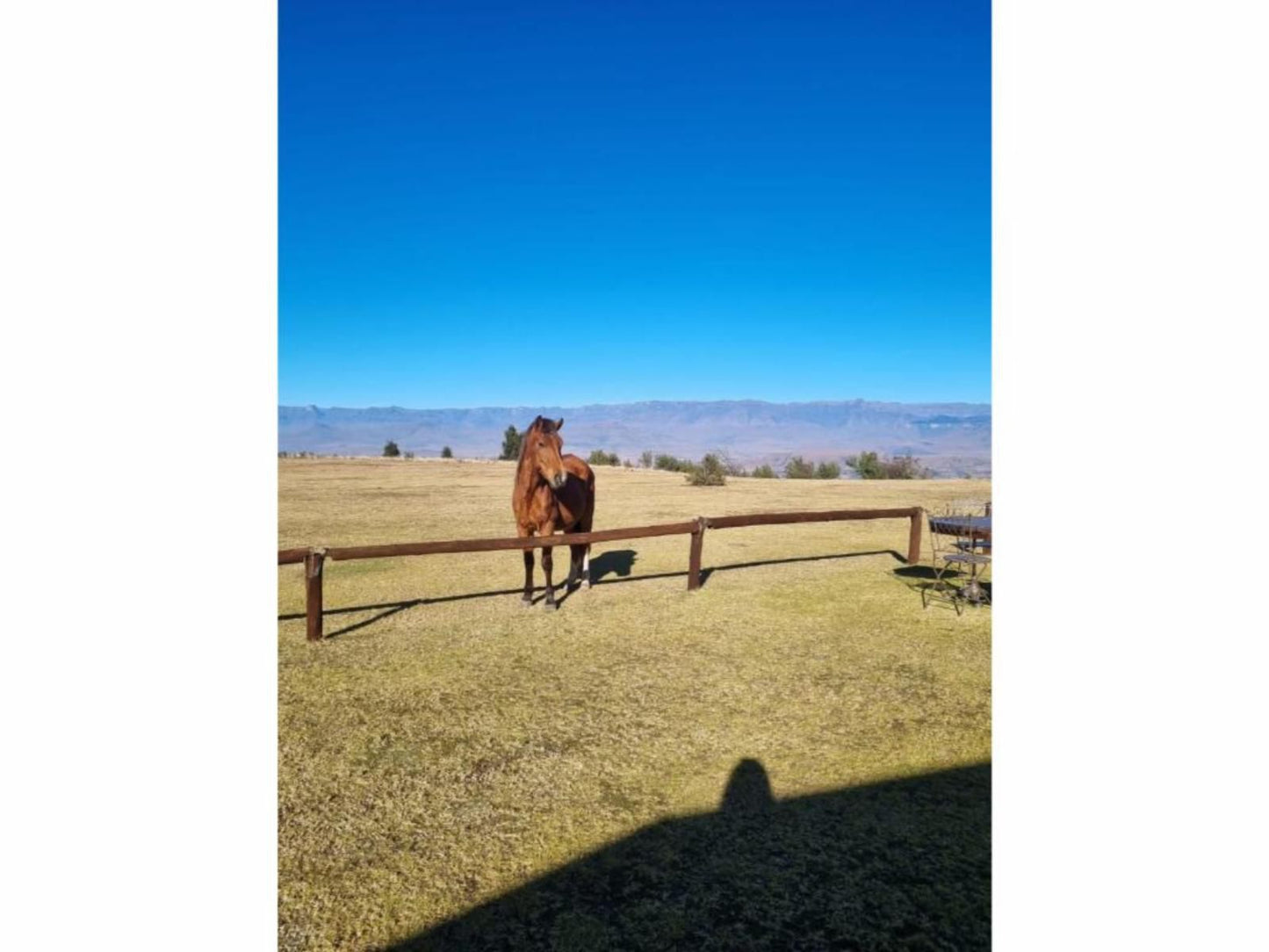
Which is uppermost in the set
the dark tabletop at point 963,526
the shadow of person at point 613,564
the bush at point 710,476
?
the bush at point 710,476

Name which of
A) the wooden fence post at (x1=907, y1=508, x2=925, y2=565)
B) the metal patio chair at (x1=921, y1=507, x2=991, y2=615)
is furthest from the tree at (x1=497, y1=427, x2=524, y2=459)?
the metal patio chair at (x1=921, y1=507, x2=991, y2=615)

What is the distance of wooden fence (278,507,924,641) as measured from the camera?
220 inches

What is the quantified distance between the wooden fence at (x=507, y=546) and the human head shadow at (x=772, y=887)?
8.95 ft

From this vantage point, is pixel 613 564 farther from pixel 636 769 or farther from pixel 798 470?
pixel 798 470

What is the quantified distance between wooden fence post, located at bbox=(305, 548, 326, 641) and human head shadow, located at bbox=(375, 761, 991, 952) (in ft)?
12.4

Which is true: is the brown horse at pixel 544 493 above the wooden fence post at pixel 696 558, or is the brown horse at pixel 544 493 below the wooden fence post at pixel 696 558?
above

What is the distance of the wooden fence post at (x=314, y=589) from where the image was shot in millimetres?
5562

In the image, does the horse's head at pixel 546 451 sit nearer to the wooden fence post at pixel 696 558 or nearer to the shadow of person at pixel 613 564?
the wooden fence post at pixel 696 558

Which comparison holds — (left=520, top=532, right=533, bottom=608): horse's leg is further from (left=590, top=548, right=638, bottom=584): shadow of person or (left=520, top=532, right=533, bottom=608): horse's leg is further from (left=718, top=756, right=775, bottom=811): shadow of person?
(left=718, top=756, right=775, bottom=811): shadow of person

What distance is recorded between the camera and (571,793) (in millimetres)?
3365

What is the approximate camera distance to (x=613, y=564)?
32.0ft

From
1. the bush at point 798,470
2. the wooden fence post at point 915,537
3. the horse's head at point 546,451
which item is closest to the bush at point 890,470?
→ the bush at point 798,470
